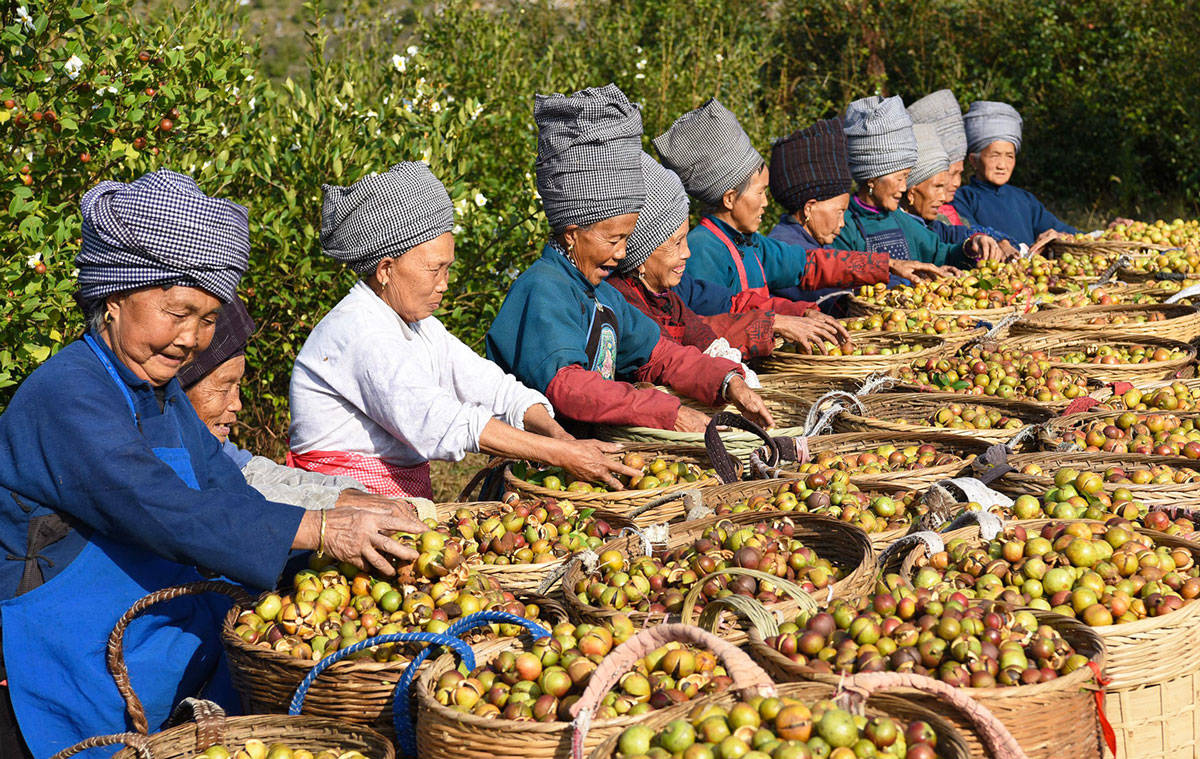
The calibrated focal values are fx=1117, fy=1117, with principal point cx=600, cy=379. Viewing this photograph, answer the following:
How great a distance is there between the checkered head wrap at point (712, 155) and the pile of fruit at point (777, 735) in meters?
4.35

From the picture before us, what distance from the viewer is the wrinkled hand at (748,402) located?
14.7 ft

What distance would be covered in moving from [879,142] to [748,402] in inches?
136

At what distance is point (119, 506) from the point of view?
8.71ft

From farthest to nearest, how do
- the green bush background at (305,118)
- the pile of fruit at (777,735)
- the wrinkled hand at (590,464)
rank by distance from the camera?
the green bush background at (305,118), the wrinkled hand at (590,464), the pile of fruit at (777,735)

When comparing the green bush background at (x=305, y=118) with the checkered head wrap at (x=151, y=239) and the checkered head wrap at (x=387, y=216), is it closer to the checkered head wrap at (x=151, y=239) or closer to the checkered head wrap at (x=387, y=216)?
the checkered head wrap at (x=387, y=216)

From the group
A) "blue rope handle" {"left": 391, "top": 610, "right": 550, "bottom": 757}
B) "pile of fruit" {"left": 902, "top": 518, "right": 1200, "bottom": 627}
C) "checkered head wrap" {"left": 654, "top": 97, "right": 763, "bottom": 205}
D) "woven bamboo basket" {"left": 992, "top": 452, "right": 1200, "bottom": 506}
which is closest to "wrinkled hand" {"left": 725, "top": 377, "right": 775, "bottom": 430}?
"woven bamboo basket" {"left": 992, "top": 452, "right": 1200, "bottom": 506}

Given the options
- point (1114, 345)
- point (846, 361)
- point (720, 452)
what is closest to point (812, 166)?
point (846, 361)

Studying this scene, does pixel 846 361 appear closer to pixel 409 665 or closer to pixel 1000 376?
pixel 1000 376

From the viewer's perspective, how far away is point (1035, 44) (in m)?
15.9

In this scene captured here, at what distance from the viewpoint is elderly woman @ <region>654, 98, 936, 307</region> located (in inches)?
238

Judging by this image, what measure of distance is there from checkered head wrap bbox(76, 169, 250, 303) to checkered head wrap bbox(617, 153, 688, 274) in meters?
2.34

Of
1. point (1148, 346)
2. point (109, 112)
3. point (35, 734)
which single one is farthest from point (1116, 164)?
point (35, 734)

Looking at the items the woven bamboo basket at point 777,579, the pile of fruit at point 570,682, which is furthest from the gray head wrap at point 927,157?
the pile of fruit at point 570,682

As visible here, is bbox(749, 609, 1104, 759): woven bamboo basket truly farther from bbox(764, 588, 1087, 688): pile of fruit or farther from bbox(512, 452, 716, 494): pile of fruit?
bbox(512, 452, 716, 494): pile of fruit
